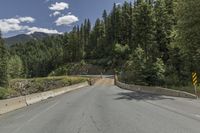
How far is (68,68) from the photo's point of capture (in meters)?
152

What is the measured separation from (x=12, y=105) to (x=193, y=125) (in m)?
13.7

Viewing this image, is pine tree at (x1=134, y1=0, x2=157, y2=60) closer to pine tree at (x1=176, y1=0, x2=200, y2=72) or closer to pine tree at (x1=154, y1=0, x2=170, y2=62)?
pine tree at (x1=154, y1=0, x2=170, y2=62)

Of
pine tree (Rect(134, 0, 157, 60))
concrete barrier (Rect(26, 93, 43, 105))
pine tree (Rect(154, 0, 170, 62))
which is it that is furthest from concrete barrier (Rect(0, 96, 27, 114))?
pine tree (Rect(134, 0, 157, 60))

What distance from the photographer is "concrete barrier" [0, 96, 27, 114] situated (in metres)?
20.6

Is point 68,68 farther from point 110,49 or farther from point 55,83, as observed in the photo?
point 55,83

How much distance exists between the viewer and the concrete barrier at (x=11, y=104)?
20.6 m

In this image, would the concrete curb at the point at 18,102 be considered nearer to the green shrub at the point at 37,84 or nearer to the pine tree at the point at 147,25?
the pine tree at the point at 147,25

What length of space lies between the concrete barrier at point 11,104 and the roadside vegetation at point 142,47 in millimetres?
18466

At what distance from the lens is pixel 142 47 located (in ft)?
285

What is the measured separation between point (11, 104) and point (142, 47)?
66.8 meters

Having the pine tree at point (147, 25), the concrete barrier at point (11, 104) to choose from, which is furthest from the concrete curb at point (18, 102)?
the pine tree at point (147, 25)

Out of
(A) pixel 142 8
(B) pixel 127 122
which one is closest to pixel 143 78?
(A) pixel 142 8

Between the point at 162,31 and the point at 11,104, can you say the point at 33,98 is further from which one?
the point at 162,31

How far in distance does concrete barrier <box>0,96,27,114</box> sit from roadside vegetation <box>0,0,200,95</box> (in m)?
18.5
